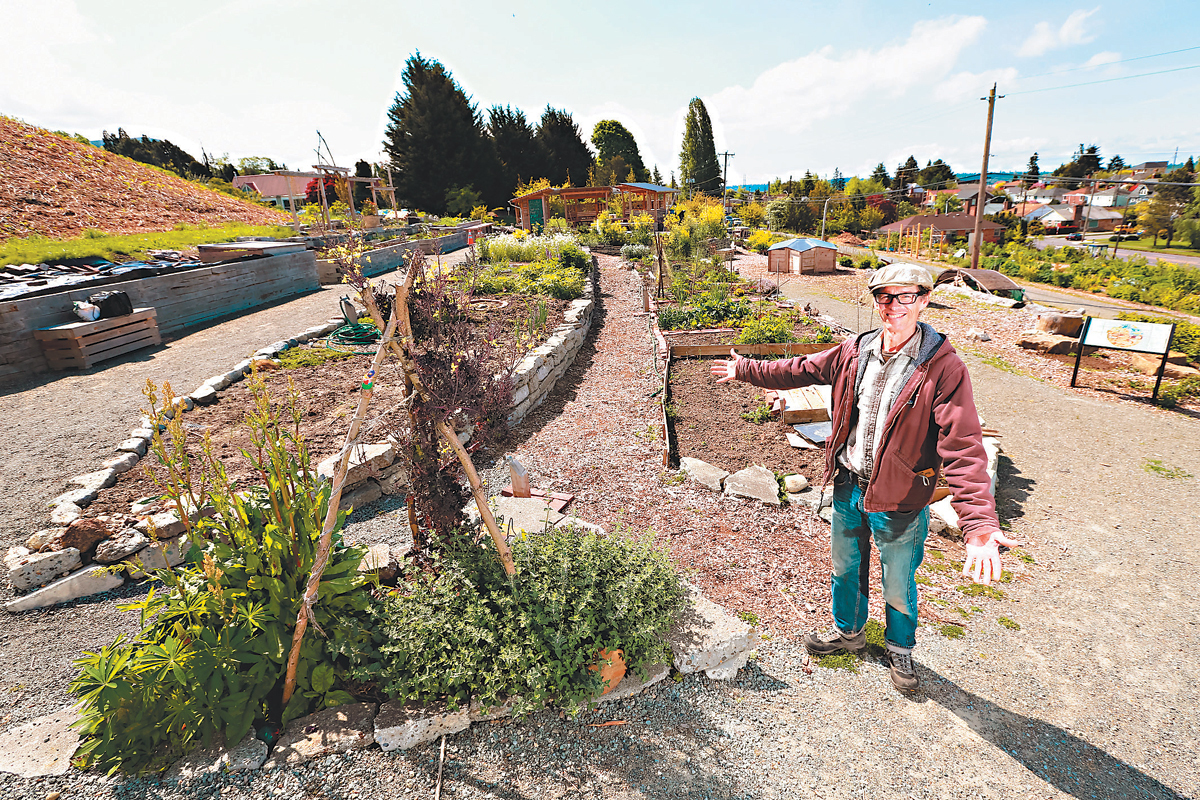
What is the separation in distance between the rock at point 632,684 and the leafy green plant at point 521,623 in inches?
2.2

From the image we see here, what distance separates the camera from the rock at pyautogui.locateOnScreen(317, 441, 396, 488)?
423cm

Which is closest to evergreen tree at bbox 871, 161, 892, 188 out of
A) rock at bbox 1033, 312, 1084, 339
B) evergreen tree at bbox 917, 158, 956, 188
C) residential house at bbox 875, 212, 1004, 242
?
evergreen tree at bbox 917, 158, 956, 188

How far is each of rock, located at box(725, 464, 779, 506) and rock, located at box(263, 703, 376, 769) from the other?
3.19 meters

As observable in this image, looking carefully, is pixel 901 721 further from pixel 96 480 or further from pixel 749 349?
pixel 749 349

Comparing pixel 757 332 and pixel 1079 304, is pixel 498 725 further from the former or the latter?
pixel 1079 304

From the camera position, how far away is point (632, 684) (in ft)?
8.64

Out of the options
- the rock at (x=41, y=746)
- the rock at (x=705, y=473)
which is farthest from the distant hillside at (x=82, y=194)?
the rock at (x=705, y=473)

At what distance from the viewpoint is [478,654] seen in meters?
2.35

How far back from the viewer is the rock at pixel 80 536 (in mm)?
3402

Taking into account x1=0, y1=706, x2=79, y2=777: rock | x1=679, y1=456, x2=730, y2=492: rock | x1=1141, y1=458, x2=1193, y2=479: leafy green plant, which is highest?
x1=0, y1=706, x2=79, y2=777: rock

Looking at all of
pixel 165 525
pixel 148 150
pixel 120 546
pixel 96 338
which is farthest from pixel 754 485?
pixel 148 150

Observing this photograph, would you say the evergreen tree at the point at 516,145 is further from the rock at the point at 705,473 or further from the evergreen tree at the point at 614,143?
the rock at the point at 705,473

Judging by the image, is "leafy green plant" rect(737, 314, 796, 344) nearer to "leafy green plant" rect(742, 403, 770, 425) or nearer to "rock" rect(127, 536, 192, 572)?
"leafy green plant" rect(742, 403, 770, 425)

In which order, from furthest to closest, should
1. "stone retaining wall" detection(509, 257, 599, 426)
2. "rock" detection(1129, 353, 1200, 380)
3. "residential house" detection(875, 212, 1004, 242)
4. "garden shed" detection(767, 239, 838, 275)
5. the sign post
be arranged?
"residential house" detection(875, 212, 1004, 242) → "garden shed" detection(767, 239, 838, 275) → "rock" detection(1129, 353, 1200, 380) → the sign post → "stone retaining wall" detection(509, 257, 599, 426)
